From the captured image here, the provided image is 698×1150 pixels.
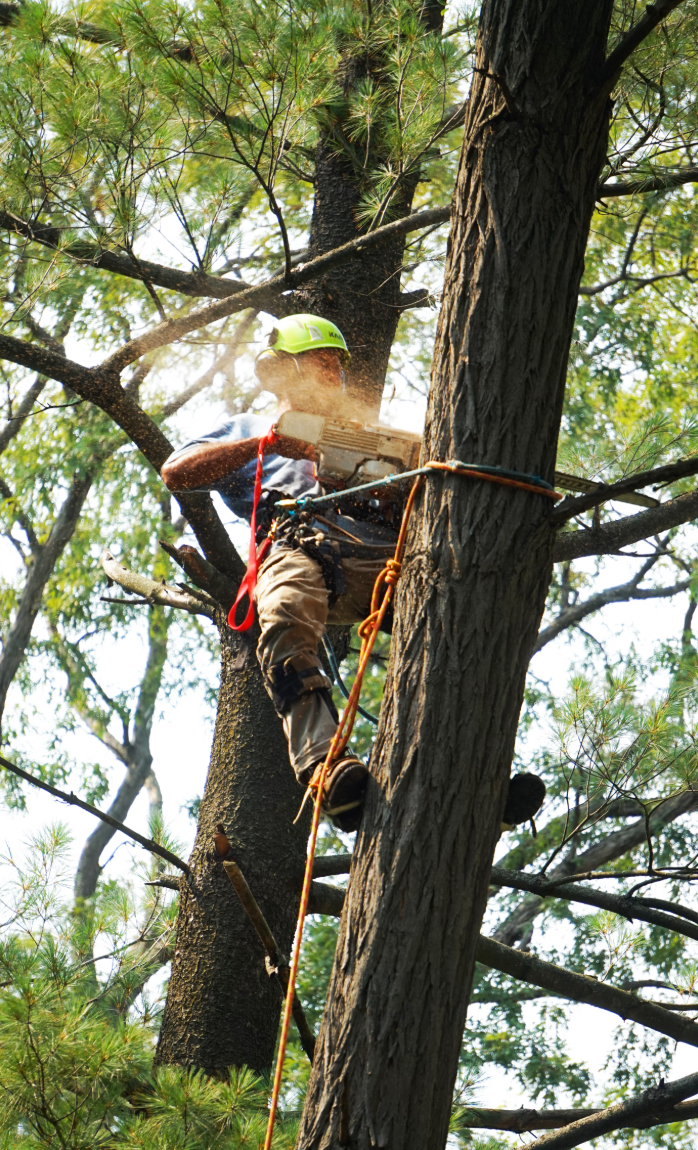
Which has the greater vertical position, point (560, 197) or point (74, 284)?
point (74, 284)

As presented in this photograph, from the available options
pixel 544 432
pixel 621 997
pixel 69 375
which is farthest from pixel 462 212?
pixel 621 997

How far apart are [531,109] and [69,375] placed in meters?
1.58

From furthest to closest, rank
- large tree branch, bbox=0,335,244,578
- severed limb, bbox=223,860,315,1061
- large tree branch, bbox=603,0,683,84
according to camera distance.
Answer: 1. large tree branch, bbox=0,335,244,578
2. severed limb, bbox=223,860,315,1061
3. large tree branch, bbox=603,0,683,84

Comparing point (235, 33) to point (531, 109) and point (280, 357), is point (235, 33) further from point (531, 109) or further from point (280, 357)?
point (531, 109)

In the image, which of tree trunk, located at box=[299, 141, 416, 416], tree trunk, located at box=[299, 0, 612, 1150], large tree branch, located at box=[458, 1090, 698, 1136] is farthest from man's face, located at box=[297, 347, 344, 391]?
large tree branch, located at box=[458, 1090, 698, 1136]

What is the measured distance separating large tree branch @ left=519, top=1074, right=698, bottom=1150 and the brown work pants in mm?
1335

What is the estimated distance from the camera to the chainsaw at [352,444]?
8.88 feet

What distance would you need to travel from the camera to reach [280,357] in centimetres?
312

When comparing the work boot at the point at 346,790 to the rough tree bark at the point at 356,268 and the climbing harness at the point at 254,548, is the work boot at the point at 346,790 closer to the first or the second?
the climbing harness at the point at 254,548

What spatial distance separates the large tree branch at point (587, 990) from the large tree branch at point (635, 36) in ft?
7.64

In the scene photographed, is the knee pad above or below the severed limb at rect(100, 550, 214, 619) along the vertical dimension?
below

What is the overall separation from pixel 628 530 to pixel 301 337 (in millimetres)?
1072

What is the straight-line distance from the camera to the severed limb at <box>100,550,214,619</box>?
12.2 ft

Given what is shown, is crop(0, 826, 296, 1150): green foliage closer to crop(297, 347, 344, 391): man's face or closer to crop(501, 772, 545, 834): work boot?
crop(501, 772, 545, 834): work boot
